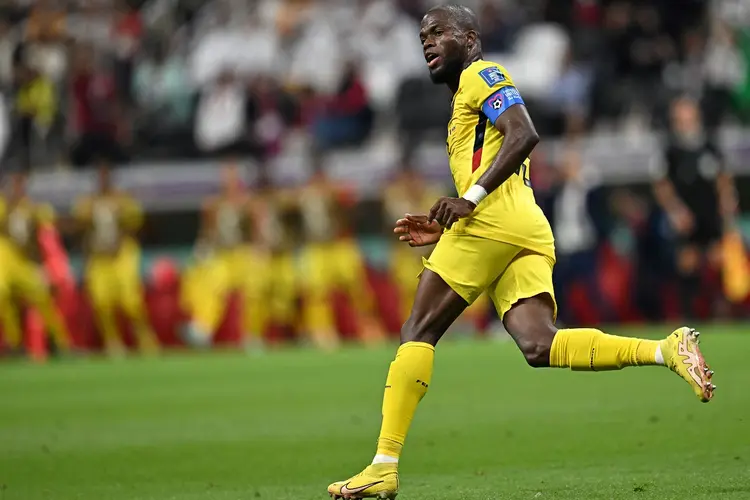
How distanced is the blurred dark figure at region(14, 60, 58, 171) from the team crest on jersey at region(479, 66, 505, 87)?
16933 millimetres

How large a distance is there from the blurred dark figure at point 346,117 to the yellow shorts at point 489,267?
49.7 ft

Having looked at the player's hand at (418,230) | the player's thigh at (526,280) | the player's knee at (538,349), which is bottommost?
the player's knee at (538,349)

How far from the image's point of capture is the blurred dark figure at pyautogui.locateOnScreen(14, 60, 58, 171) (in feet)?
73.0

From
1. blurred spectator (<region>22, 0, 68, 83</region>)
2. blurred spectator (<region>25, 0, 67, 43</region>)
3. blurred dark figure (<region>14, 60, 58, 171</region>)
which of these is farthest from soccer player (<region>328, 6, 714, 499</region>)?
blurred spectator (<region>25, 0, 67, 43</region>)

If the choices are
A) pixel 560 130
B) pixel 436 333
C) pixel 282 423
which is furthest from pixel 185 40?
pixel 436 333

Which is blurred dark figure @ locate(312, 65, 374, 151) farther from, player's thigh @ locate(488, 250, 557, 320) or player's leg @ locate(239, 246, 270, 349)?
player's thigh @ locate(488, 250, 557, 320)

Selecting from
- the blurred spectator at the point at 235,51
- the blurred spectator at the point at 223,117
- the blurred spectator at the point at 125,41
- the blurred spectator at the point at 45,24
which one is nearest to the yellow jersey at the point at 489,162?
the blurred spectator at the point at 223,117

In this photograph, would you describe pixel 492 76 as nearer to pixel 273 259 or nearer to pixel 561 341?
pixel 561 341

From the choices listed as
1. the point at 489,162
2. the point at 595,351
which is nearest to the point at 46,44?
the point at 489,162

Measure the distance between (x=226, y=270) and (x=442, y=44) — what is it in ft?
46.6

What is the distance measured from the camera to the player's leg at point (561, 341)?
605 cm

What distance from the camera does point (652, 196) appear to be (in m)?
19.8

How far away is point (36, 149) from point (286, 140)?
424 centimetres

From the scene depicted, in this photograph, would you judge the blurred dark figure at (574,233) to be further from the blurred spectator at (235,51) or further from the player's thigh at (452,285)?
the player's thigh at (452,285)
